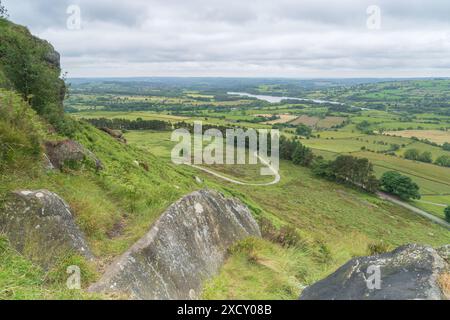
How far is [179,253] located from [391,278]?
533cm

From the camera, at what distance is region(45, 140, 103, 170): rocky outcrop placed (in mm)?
14266

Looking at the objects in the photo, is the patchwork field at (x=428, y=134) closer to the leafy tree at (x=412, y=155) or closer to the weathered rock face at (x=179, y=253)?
the leafy tree at (x=412, y=155)

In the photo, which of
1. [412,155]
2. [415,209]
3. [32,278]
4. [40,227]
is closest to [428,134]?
[412,155]

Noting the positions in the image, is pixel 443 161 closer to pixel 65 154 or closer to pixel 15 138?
pixel 65 154

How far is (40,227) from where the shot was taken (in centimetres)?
847

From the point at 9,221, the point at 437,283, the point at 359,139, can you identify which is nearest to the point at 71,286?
the point at 9,221

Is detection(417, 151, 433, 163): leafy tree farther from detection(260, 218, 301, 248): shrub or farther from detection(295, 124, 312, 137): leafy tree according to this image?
detection(260, 218, 301, 248): shrub

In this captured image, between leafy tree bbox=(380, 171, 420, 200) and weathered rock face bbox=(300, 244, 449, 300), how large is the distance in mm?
89623

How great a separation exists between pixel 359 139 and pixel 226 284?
538 feet

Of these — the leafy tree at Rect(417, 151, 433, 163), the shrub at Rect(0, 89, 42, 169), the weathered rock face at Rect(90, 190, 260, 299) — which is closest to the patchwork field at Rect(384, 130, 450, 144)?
the leafy tree at Rect(417, 151, 433, 163)
